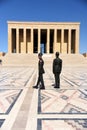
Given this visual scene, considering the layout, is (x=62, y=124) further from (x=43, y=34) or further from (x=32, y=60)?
(x=43, y=34)

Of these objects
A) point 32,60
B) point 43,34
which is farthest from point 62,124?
point 43,34

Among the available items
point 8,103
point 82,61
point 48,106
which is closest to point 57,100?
point 48,106

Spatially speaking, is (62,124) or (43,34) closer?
(62,124)

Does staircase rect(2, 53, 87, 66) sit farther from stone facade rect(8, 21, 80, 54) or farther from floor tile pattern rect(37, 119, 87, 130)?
floor tile pattern rect(37, 119, 87, 130)

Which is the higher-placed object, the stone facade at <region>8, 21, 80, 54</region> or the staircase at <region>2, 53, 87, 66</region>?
the stone facade at <region>8, 21, 80, 54</region>

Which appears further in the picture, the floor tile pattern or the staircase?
the staircase

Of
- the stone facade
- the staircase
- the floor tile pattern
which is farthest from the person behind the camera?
the stone facade

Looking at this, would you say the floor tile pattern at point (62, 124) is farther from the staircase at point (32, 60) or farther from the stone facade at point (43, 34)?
the stone facade at point (43, 34)

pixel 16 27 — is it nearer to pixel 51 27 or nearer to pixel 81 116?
pixel 51 27

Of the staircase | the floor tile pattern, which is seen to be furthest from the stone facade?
the floor tile pattern

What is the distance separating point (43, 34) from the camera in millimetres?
57656

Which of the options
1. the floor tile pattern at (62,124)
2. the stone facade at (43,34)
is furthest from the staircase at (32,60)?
the floor tile pattern at (62,124)

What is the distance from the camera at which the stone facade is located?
169ft

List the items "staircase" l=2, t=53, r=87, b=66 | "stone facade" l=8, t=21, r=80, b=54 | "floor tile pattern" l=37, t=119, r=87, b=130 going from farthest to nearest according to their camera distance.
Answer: "stone facade" l=8, t=21, r=80, b=54 → "staircase" l=2, t=53, r=87, b=66 → "floor tile pattern" l=37, t=119, r=87, b=130
